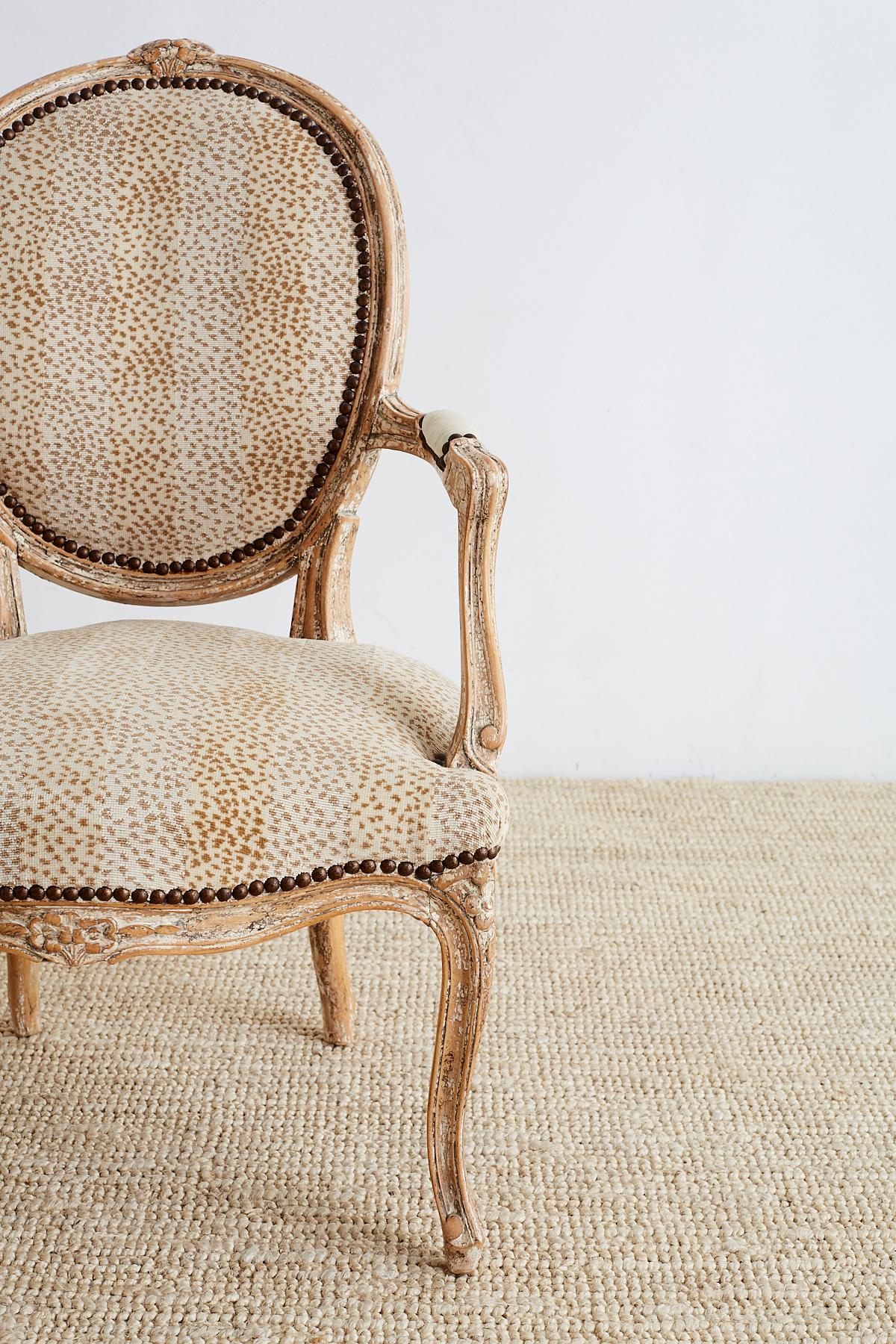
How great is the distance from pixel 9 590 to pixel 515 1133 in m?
0.80

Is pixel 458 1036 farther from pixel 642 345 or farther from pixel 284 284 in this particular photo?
pixel 642 345

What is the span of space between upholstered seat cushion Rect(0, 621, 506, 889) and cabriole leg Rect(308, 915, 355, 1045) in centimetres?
38

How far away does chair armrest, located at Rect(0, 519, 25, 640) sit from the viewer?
126cm

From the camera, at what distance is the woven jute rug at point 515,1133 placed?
3.42 ft

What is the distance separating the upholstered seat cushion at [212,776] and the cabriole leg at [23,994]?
479mm

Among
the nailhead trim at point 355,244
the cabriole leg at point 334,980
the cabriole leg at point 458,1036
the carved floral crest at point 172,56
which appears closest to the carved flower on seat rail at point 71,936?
the cabriole leg at point 458,1036

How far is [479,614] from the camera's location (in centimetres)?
104

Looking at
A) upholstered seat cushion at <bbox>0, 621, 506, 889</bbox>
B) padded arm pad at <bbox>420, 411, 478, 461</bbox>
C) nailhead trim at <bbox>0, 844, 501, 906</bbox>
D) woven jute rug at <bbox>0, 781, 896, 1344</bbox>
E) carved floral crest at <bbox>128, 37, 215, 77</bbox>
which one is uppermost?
carved floral crest at <bbox>128, 37, 215, 77</bbox>

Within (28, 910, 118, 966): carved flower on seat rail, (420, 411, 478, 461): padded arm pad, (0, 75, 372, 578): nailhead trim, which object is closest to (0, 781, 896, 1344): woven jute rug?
(28, 910, 118, 966): carved flower on seat rail

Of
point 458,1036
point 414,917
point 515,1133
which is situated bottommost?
point 515,1133

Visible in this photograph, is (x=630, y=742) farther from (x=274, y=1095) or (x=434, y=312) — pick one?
(x=274, y=1095)

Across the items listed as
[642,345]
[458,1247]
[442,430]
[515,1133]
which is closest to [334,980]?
[515,1133]

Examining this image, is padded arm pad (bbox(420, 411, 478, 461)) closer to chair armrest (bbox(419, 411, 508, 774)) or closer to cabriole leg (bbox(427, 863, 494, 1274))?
chair armrest (bbox(419, 411, 508, 774))

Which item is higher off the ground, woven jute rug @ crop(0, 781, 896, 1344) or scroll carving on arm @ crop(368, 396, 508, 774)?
scroll carving on arm @ crop(368, 396, 508, 774)
